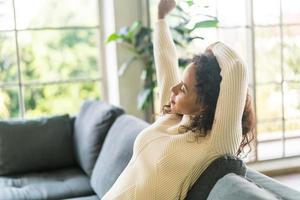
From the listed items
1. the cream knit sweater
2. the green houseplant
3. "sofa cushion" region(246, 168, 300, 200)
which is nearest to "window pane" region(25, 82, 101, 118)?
the green houseplant

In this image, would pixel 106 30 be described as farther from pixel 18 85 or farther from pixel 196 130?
pixel 196 130

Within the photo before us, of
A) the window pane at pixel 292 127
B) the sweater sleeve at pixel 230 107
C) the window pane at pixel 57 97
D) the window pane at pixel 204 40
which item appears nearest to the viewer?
the sweater sleeve at pixel 230 107

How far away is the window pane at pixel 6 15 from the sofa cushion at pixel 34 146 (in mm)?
965

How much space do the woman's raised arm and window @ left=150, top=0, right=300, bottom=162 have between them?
69.5 inches

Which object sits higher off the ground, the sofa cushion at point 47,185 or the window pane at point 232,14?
the window pane at point 232,14

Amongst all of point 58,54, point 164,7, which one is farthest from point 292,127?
point 164,7

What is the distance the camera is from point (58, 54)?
3.91m

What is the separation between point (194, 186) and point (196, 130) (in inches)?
7.4

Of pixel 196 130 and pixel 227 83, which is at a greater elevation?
pixel 227 83

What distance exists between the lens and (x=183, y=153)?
149 cm

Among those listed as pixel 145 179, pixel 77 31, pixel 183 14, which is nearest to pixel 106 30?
pixel 77 31

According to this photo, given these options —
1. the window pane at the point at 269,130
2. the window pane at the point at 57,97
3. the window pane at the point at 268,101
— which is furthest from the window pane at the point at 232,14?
the window pane at the point at 57,97

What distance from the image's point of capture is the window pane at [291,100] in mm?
3887

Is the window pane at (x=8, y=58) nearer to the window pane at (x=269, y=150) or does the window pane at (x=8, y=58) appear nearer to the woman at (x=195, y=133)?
the window pane at (x=269, y=150)
